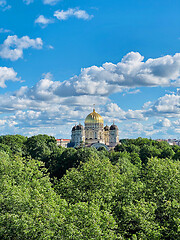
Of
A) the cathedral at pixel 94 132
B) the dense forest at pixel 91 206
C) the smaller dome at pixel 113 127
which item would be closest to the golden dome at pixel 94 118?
the cathedral at pixel 94 132

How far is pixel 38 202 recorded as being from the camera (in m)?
26.3

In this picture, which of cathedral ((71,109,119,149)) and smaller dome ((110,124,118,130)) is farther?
smaller dome ((110,124,118,130))

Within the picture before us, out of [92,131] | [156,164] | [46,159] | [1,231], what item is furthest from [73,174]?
[92,131]

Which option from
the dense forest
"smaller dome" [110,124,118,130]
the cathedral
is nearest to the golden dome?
the cathedral

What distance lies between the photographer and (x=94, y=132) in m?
168

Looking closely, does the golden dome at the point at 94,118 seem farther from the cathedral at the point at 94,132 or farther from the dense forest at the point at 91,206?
the dense forest at the point at 91,206

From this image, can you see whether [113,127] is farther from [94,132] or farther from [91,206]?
[91,206]

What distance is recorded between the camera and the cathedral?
167750 millimetres

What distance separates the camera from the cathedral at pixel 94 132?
168 metres

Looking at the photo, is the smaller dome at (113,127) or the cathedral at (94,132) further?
the smaller dome at (113,127)

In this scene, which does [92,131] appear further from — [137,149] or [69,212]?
[69,212]

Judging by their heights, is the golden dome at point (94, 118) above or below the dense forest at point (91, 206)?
above

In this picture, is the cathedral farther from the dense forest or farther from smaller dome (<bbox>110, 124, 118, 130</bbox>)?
the dense forest

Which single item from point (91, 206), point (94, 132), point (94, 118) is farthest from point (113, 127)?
point (91, 206)
